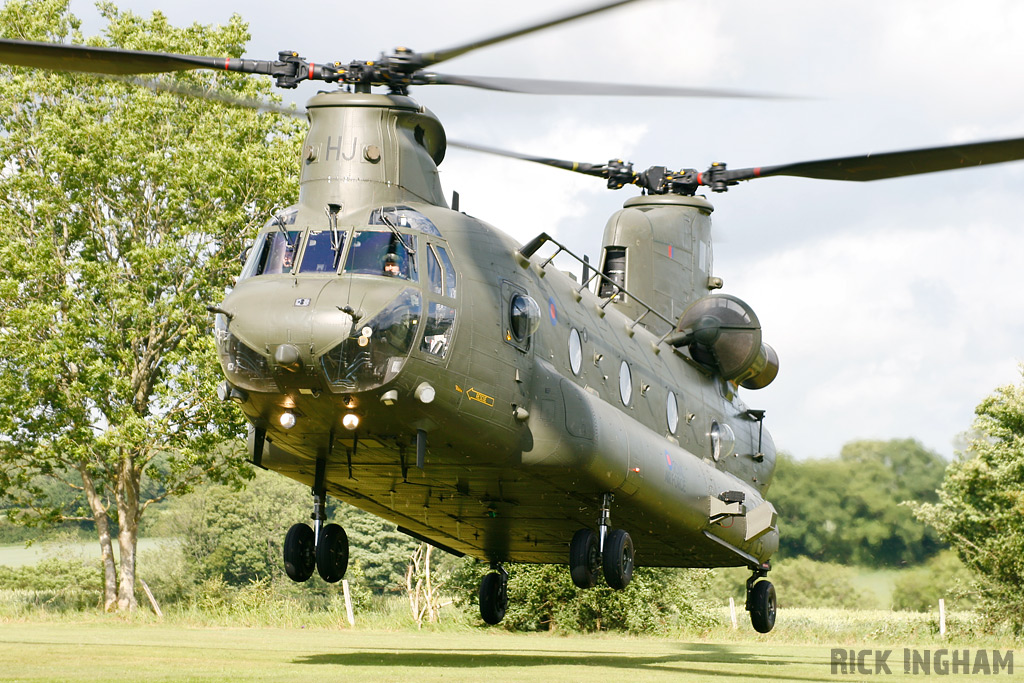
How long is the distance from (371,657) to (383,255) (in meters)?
9.27

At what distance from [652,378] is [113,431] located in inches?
774

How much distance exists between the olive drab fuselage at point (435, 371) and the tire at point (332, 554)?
2.06ft

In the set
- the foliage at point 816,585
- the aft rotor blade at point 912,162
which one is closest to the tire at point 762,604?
the aft rotor blade at point 912,162

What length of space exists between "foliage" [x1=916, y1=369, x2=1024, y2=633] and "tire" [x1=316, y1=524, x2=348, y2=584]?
24.8 metres

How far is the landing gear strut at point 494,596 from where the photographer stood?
68.3ft

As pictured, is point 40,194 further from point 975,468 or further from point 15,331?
point 975,468

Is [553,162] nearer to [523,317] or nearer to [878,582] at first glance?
[523,317]

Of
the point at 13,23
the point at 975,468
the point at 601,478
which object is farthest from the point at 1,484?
the point at 975,468

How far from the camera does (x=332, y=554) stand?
615 inches

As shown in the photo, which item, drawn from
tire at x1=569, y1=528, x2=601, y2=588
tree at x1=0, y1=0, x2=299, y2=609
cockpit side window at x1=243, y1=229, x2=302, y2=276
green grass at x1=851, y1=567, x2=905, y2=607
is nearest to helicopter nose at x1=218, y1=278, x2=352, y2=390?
cockpit side window at x1=243, y1=229, x2=302, y2=276

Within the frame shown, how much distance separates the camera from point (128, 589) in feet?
115

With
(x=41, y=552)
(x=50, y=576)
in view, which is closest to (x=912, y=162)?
(x=50, y=576)

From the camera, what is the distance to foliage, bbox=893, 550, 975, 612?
38.4 metres

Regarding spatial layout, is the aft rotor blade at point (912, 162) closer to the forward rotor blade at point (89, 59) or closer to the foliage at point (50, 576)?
→ the forward rotor blade at point (89, 59)
